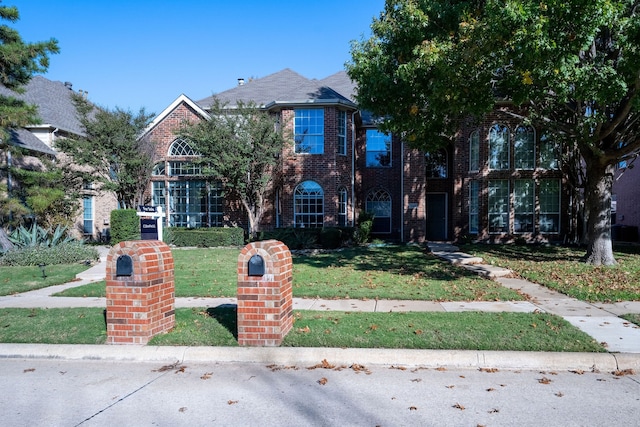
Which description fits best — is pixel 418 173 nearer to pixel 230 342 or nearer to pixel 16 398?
pixel 230 342

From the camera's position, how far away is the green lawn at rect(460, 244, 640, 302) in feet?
28.3

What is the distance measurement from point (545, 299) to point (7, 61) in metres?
16.7

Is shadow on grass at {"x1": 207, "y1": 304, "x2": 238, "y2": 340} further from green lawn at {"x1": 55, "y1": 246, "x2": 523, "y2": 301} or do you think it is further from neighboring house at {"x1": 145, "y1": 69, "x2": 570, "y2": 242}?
neighboring house at {"x1": 145, "y1": 69, "x2": 570, "y2": 242}

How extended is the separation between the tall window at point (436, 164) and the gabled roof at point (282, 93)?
520 centimetres

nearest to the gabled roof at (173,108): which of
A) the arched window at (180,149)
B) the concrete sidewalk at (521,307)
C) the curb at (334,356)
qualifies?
the arched window at (180,149)

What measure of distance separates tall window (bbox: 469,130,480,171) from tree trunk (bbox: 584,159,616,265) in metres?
7.94

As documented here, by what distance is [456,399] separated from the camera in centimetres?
418

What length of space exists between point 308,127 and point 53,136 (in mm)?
12325

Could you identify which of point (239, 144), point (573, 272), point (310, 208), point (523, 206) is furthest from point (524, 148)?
point (239, 144)

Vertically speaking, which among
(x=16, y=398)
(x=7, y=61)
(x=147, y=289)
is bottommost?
(x=16, y=398)

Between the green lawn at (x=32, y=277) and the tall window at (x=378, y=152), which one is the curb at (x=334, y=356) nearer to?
the green lawn at (x=32, y=277)

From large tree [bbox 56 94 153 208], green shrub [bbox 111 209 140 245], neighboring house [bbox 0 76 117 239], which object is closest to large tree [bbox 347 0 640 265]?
large tree [bbox 56 94 153 208]

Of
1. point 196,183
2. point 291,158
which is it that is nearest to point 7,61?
point 196,183

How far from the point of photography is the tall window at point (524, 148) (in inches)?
803
